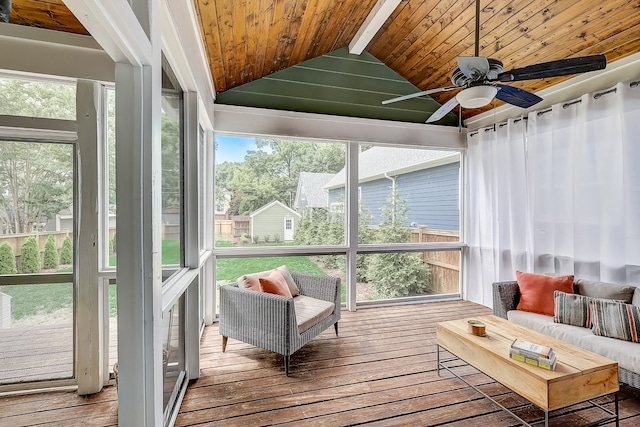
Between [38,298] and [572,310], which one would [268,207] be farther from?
[572,310]

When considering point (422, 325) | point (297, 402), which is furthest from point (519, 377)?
point (422, 325)

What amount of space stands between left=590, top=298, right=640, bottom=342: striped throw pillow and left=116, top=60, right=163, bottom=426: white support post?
3.09 m

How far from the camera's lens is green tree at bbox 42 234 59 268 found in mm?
2205

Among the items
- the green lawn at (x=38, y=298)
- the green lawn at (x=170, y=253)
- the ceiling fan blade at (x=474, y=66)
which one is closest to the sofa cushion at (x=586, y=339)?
the ceiling fan blade at (x=474, y=66)

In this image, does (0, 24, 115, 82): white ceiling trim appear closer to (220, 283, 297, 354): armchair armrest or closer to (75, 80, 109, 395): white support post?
(75, 80, 109, 395): white support post

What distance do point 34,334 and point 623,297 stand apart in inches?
179

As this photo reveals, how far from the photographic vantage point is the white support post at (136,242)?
124cm

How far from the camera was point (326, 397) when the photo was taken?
2244mm

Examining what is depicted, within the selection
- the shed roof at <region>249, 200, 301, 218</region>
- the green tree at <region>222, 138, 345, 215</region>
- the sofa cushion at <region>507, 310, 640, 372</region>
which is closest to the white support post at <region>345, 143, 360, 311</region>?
the green tree at <region>222, 138, 345, 215</region>

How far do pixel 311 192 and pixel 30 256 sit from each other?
9.20 feet

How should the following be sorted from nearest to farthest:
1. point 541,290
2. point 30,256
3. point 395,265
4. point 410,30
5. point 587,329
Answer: point 30,256, point 587,329, point 541,290, point 410,30, point 395,265

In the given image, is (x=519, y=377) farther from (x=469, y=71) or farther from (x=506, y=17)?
(x=506, y=17)

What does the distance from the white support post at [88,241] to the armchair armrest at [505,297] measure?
3533 millimetres

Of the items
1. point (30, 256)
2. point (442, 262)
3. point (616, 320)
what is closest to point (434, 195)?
point (442, 262)
